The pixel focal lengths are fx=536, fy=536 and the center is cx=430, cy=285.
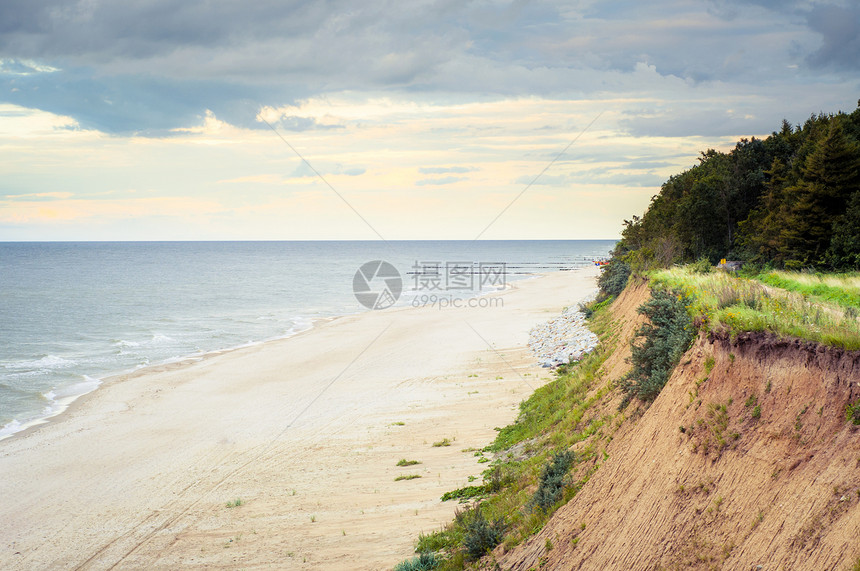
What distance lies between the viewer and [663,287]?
14.6 meters

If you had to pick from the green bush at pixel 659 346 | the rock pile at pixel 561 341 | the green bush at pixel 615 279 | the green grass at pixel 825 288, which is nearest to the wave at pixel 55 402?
the rock pile at pixel 561 341

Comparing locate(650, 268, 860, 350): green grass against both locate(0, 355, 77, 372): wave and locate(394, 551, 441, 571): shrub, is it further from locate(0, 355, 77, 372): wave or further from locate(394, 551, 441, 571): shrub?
locate(0, 355, 77, 372): wave

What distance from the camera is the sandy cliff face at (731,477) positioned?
20.1 feet

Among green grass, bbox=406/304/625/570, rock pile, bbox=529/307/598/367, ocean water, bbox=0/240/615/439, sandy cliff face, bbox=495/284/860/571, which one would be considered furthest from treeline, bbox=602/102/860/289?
ocean water, bbox=0/240/615/439

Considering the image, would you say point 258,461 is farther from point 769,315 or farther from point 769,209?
point 769,209

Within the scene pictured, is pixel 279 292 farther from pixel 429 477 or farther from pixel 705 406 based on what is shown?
pixel 705 406

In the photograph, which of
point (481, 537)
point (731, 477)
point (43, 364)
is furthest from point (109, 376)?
point (731, 477)

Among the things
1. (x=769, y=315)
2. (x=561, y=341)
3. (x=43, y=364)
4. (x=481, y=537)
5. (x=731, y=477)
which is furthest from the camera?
(x=43, y=364)

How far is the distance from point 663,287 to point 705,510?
8.38 metres

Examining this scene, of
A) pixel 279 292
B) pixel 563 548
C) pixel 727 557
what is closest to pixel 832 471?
pixel 727 557

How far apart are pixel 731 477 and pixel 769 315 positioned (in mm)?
2698

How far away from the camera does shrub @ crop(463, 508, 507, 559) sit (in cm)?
947

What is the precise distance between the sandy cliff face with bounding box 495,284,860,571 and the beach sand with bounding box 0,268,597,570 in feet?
13.5

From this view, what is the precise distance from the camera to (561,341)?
1099 inches
